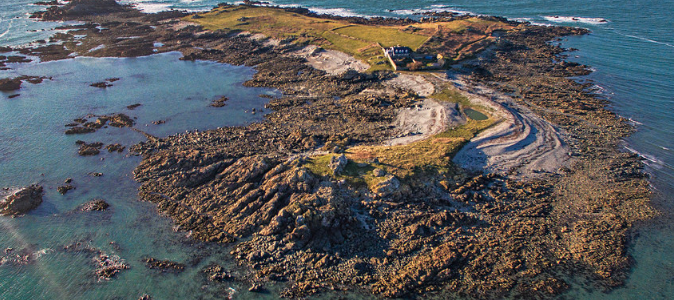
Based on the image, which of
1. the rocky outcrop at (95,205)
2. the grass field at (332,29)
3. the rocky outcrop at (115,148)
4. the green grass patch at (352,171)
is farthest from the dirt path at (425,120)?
the rocky outcrop at (115,148)

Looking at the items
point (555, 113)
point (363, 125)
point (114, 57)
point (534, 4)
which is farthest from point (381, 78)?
point (534, 4)

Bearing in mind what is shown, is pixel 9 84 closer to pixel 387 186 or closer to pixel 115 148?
pixel 115 148

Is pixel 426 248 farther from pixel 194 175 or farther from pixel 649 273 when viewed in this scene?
pixel 194 175

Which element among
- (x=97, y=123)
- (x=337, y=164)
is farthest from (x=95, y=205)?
(x=337, y=164)

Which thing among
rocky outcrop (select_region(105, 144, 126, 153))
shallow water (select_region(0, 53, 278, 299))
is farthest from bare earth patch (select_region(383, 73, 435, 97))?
rocky outcrop (select_region(105, 144, 126, 153))

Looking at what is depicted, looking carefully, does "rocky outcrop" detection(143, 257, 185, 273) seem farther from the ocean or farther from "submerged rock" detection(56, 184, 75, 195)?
"submerged rock" detection(56, 184, 75, 195)
